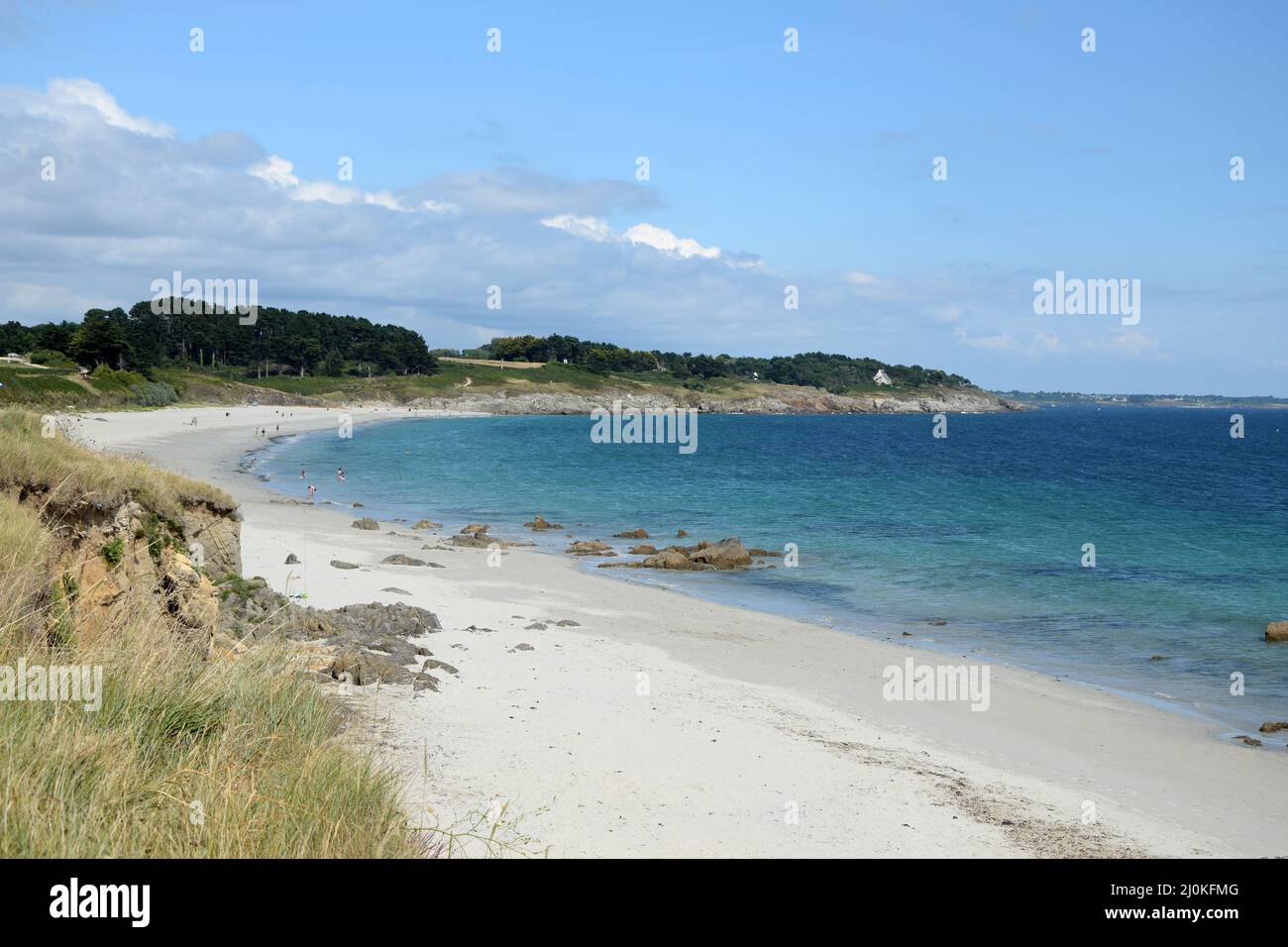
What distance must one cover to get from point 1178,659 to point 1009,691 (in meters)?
5.66

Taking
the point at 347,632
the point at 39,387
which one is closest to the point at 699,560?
the point at 347,632

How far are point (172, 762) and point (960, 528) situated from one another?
37874 mm

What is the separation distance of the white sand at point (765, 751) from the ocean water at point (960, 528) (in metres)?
3.10

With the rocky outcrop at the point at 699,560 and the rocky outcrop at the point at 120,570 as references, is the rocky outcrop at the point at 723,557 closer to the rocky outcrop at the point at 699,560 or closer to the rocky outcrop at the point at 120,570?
the rocky outcrop at the point at 699,560

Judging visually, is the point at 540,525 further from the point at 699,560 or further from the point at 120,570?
the point at 120,570

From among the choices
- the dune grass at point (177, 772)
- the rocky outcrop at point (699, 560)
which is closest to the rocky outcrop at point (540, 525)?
the rocky outcrop at point (699, 560)

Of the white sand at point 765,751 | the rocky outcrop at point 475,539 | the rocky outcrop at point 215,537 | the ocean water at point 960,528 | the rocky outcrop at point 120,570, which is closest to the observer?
the rocky outcrop at point 120,570

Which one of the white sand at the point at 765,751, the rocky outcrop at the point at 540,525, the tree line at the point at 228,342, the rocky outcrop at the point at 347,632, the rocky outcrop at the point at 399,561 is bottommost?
the white sand at the point at 765,751

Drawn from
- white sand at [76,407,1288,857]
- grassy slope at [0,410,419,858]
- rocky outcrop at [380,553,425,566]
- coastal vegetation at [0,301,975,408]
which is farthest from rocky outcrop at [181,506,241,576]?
coastal vegetation at [0,301,975,408]

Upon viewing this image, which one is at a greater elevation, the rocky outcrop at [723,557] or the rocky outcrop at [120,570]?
the rocky outcrop at [120,570]

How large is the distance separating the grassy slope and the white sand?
3.48 feet

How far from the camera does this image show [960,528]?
3991cm

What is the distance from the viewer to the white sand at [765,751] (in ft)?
29.2
